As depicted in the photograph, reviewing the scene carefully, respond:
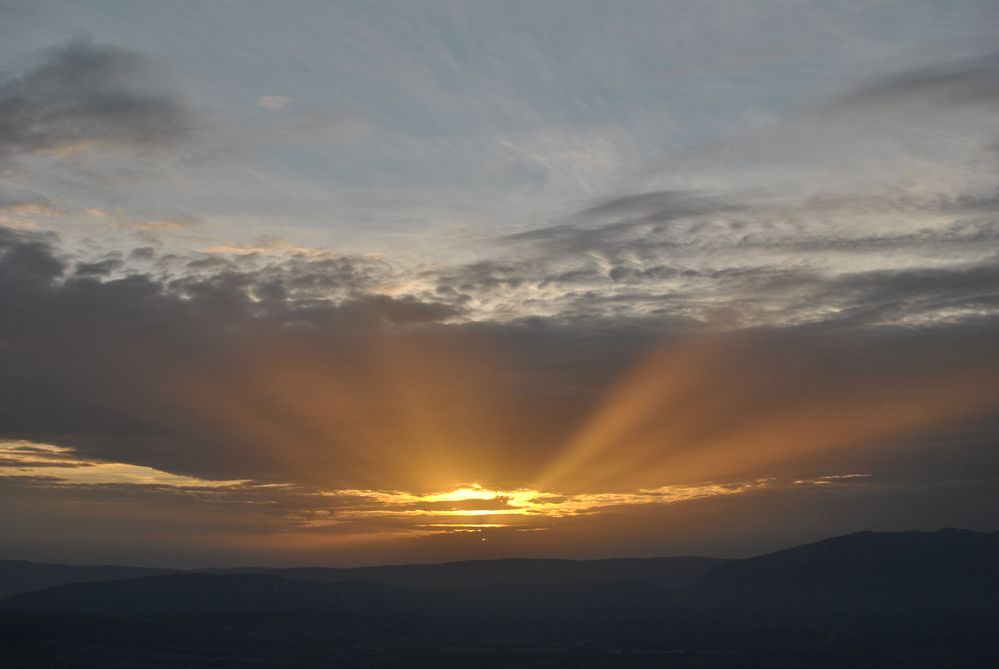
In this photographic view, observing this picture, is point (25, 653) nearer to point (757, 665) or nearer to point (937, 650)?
point (757, 665)

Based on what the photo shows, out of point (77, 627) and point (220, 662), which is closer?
point (220, 662)

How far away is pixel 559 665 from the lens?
170 m

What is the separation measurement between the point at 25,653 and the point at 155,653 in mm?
24629

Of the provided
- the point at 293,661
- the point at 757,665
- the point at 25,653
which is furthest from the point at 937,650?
the point at 25,653

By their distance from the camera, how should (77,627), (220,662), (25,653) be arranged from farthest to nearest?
1. (77,627)
2. (220,662)
3. (25,653)

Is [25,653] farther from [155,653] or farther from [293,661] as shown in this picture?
[293,661]

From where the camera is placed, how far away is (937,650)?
648ft

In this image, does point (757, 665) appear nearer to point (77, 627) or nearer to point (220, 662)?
point (220, 662)

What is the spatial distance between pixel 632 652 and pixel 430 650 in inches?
1752

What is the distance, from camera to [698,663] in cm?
17725

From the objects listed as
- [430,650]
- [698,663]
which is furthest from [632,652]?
[430,650]

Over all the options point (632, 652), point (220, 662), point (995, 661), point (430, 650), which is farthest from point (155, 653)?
point (995, 661)

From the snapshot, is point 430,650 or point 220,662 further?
point 430,650

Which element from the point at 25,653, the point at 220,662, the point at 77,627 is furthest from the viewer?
the point at 77,627
